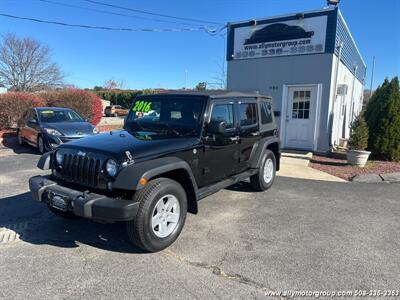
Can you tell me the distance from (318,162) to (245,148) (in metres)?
4.86

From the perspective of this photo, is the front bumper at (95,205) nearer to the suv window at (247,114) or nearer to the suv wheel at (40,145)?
the suv window at (247,114)

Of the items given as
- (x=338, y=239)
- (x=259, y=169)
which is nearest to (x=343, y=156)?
(x=259, y=169)

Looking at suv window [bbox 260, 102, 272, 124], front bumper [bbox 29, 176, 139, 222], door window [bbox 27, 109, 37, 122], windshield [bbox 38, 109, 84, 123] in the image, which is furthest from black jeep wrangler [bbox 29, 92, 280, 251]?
door window [bbox 27, 109, 37, 122]

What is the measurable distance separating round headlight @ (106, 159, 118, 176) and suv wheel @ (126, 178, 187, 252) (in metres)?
0.35

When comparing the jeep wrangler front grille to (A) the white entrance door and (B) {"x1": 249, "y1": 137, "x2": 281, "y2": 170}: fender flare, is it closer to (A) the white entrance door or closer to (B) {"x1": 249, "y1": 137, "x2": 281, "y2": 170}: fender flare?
(B) {"x1": 249, "y1": 137, "x2": 281, "y2": 170}: fender flare

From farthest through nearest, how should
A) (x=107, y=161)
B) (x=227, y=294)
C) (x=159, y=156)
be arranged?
(x=159, y=156) < (x=107, y=161) < (x=227, y=294)

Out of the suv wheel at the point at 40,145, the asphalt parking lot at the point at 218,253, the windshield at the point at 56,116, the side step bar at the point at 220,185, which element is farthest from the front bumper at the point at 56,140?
the side step bar at the point at 220,185

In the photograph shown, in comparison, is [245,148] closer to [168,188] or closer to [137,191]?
[168,188]

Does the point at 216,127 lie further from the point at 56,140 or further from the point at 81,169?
the point at 56,140

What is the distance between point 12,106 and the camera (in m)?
13.8

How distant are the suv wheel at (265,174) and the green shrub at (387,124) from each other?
516 centimetres

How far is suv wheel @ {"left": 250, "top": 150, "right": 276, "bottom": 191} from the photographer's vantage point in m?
6.03

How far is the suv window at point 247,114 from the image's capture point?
547cm

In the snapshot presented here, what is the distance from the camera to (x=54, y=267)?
340cm
